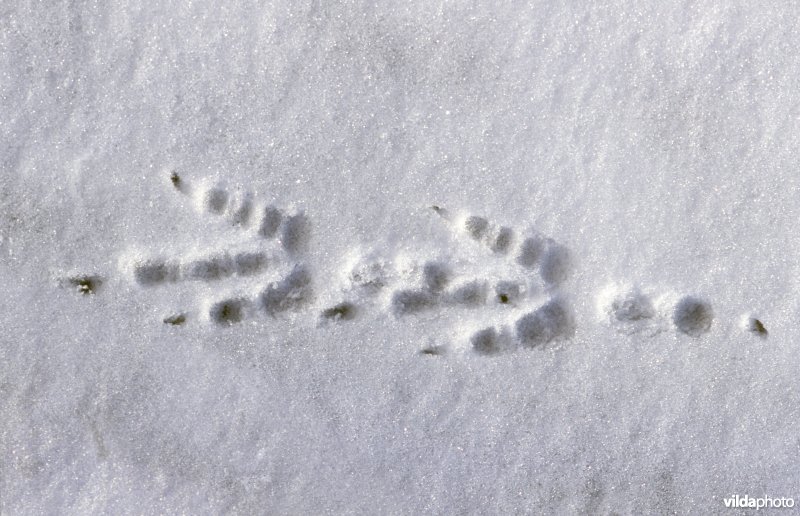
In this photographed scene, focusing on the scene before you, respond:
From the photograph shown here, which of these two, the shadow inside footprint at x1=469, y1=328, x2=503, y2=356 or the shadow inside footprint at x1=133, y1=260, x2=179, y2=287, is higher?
the shadow inside footprint at x1=133, y1=260, x2=179, y2=287

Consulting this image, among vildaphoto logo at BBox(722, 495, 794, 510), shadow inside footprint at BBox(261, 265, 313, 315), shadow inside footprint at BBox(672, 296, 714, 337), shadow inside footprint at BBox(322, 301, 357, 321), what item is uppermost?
shadow inside footprint at BBox(261, 265, 313, 315)

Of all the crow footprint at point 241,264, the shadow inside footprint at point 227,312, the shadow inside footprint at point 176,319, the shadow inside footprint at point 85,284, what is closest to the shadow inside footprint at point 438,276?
the crow footprint at point 241,264

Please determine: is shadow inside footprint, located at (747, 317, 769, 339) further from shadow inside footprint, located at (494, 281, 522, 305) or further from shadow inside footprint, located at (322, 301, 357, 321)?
shadow inside footprint, located at (322, 301, 357, 321)

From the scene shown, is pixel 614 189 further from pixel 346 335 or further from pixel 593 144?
pixel 346 335

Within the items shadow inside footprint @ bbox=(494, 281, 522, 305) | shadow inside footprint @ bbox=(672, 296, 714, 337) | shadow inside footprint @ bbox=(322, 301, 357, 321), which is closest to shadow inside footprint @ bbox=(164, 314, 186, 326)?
shadow inside footprint @ bbox=(322, 301, 357, 321)

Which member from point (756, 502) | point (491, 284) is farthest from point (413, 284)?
point (756, 502)

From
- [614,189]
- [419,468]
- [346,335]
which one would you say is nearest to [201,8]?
[346,335]

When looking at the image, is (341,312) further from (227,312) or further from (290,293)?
(227,312)
